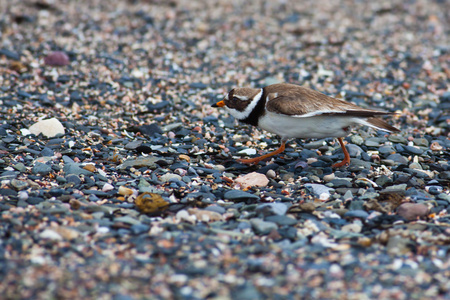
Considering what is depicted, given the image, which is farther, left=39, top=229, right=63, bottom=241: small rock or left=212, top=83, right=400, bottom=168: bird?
left=212, top=83, right=400, bottom=168: bird

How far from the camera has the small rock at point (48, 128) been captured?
6.10m

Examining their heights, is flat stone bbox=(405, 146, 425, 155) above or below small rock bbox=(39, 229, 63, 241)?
above

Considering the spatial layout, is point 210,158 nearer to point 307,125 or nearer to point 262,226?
→ point 307,125

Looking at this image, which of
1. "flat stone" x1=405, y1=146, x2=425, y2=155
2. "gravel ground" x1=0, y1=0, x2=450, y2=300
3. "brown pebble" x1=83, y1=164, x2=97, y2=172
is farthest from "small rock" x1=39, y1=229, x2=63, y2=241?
"flat stone" x1=405, y1=146, x2=425, y2=155

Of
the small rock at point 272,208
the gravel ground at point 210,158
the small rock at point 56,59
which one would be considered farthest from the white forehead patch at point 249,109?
the small rock at point 56,59

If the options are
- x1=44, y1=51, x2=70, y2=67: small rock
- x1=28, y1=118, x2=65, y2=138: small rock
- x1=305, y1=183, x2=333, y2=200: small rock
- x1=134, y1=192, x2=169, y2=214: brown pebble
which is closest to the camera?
x1=134, y1=192, x2=169, y2=214: brown pebble

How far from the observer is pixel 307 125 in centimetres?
548

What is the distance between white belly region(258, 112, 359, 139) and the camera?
5.42 m

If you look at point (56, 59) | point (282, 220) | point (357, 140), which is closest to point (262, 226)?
point (282, 220)

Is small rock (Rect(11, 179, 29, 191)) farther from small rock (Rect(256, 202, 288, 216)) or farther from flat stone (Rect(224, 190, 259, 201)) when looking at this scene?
small rock (Rect(256, 202, 288, 216))

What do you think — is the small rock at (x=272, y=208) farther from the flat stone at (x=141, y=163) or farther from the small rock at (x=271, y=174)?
the flat stone at (x=141, y=163)

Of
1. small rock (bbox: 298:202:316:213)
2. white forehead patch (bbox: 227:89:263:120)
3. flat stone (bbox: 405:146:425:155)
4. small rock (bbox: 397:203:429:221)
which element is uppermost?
white forehead patch (bbox: 227:89:263:120)

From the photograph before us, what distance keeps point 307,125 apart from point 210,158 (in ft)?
4.18

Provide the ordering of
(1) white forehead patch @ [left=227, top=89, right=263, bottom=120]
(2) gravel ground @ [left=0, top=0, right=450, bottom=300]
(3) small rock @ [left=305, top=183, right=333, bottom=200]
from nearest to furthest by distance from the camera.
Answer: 1. (2) gravel ground @ [left=0, top=0, right=450, bottom=300]
2. (3) small rock @ [left=305, top=183, right=333, bottom=200]
3. (1) white forehead patch @ [left=227, top=89, right=263, bottom=120]
